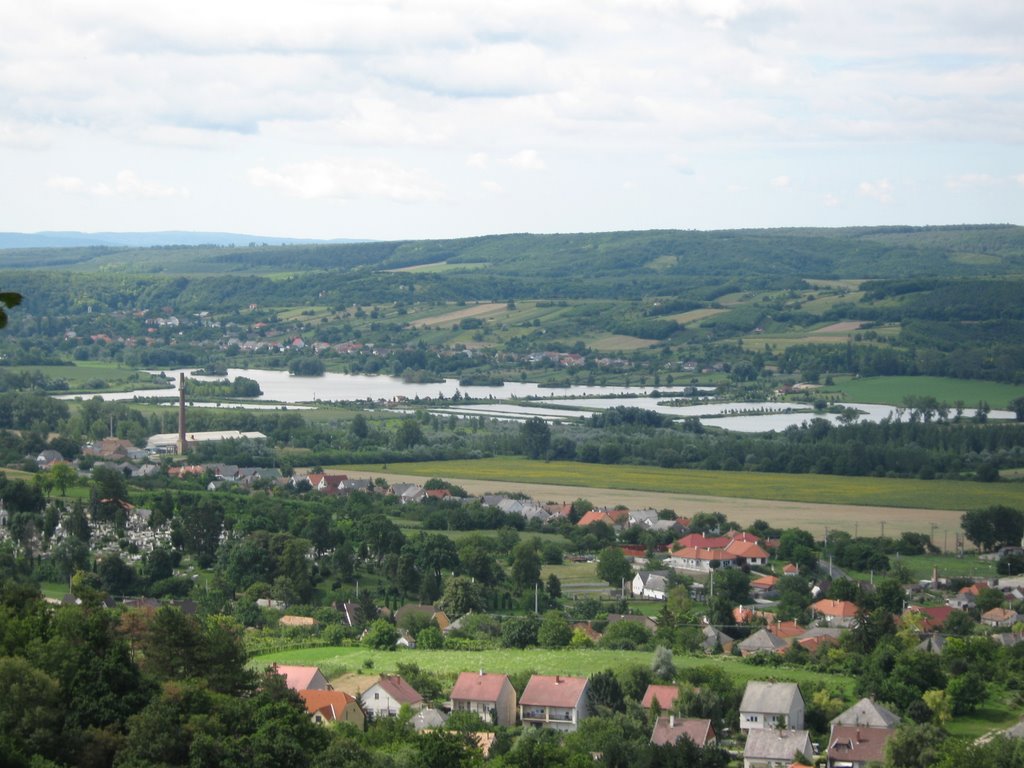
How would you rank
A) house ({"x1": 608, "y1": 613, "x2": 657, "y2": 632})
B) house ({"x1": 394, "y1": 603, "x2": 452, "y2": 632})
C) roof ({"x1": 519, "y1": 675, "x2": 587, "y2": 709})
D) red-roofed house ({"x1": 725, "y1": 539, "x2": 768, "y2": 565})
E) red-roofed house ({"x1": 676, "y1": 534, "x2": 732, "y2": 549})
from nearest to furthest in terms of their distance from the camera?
roof ({"x1": 519, "y1": 675, "x2": 587, "y2": 709})
house ({"x1": 608, "y1": 613, "x2": 657, "y2": 632})
house ({"x1": 394, "y1": 603, "x2": 452, "y2": 632})
red-roofed house ({"x1": 725, "y1": 539, "x2": 768, "y2": 565})
red-roofed house ({"x1": 676, "y1": 534, "x2": 732, "y2": 549})

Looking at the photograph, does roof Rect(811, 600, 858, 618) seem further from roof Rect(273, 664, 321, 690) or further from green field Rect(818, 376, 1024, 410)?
green field Rect(818, 376, 1024, 410)

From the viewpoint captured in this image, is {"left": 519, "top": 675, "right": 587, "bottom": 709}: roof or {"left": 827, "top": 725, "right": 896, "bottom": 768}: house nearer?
{"left": 827, "top": 725, "right": 896, "bottom": 768}: house

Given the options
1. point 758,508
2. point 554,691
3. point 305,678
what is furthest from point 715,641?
point 758,508

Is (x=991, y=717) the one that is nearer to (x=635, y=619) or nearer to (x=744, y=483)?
(x=635, y=619)

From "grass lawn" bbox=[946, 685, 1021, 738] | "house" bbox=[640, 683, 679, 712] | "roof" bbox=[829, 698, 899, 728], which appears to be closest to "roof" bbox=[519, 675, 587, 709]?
"house" bbox=[640, 683, 679, 712]

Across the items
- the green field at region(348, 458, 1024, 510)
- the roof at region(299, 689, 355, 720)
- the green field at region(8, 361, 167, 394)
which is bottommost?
the green field at region(8, 361, 167, 394)

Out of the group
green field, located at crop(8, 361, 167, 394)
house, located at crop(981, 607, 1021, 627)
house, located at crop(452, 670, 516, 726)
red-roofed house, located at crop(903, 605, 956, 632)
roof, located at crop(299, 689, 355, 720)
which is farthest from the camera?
green field, located at crop(8, 361, 167, 394)

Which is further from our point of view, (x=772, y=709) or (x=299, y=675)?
(x=299, y=675)
